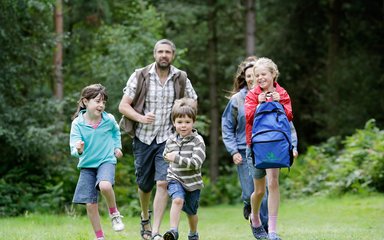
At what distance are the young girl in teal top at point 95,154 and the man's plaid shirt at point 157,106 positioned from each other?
0.57 meters

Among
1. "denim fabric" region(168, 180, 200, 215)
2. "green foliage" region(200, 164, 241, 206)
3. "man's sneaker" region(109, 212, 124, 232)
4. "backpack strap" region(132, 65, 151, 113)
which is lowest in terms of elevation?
"green foliage" region(200, 164, 241, 206)

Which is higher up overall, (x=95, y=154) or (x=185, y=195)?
(x=95, y=154)

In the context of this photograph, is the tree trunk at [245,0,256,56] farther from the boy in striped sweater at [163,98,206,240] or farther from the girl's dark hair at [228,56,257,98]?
the boy in striped sweater at [163,98,206,240]

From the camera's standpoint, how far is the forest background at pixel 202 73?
1569cm

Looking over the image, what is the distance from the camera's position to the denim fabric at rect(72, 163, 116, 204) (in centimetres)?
730

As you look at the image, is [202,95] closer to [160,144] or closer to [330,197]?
[330,197]

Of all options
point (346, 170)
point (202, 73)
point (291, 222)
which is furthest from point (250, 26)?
point (291, 222)

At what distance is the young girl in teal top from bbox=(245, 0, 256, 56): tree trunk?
16.5 meters

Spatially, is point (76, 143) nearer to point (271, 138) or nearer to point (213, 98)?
point (271, 138)

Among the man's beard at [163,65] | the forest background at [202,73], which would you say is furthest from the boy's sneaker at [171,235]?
the forest background at [202,73]

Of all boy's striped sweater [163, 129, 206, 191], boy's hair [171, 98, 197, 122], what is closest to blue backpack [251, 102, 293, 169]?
boy's striped sweater [163, 129, 206, 191]

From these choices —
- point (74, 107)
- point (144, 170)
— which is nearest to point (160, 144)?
point (144, 170)

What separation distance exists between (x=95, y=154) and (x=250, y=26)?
17212mm

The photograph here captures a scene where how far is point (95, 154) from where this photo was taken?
7.42m
